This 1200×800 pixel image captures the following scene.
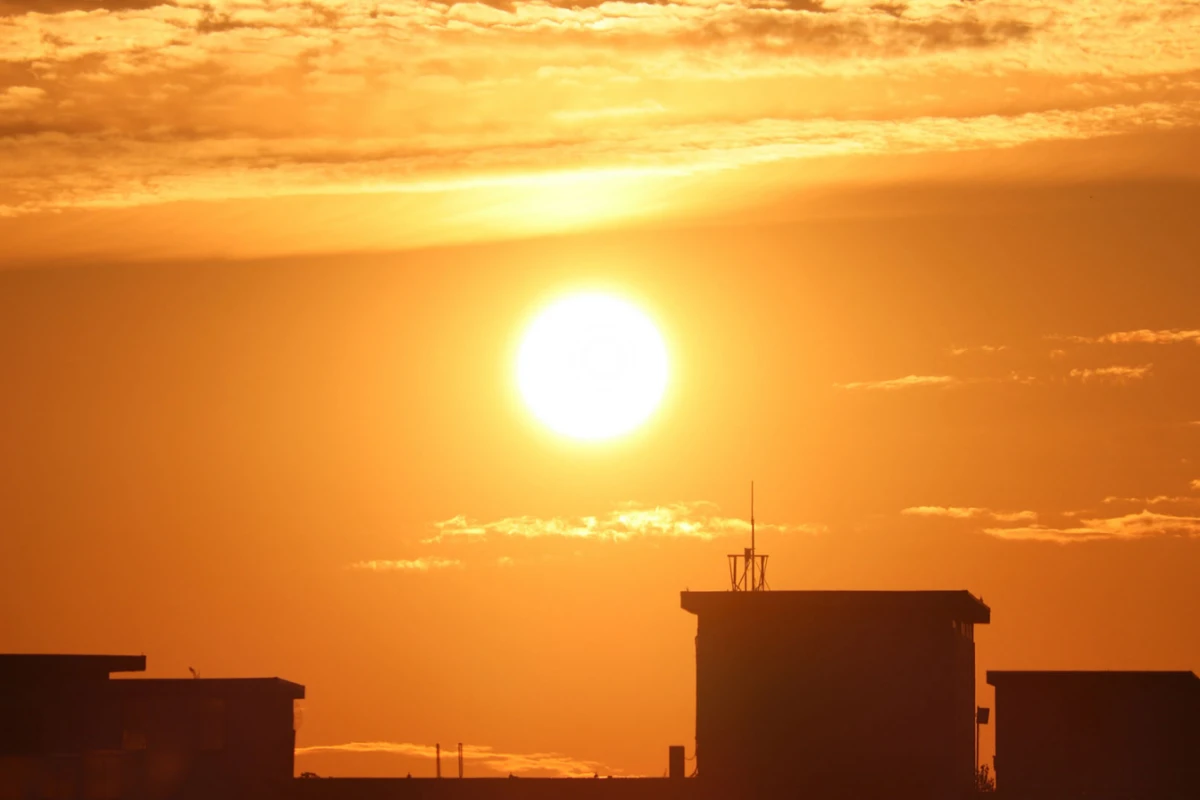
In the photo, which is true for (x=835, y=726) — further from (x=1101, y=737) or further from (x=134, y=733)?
(x=134, y=733)

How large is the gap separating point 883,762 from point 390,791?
604 inches

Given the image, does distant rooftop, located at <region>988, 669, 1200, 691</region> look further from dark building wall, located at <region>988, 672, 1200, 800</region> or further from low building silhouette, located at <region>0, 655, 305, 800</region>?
low building silhouette, located at <region>0, 655, 305, 800</region>

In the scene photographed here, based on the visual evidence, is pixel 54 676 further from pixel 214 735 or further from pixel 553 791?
pixel 553 791

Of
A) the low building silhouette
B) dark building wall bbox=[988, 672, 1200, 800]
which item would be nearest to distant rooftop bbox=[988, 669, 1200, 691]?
dark building wall bbox=[988, 672, 1200, 800]

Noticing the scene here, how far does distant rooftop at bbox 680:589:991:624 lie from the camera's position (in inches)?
2542

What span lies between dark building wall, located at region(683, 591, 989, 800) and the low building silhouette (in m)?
14.2

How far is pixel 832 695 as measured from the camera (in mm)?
64438

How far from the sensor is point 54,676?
57.5 meters

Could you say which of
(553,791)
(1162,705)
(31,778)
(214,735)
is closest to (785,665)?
(553,791)

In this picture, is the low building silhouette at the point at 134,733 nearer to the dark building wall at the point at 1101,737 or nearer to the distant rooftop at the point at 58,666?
the distant rooftop at the point at 58,666

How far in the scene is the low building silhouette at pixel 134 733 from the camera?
56.6 m

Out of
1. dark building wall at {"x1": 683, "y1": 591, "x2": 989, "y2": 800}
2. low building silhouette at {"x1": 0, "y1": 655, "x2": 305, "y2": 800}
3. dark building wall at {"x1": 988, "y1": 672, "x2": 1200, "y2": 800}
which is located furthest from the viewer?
dark building wall at {"x1": 988, "y1": 672, "x2": 1200, "y2": 800}

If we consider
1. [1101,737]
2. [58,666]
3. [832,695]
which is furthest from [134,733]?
[1101,737]

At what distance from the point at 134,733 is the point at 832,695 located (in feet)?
70.6
